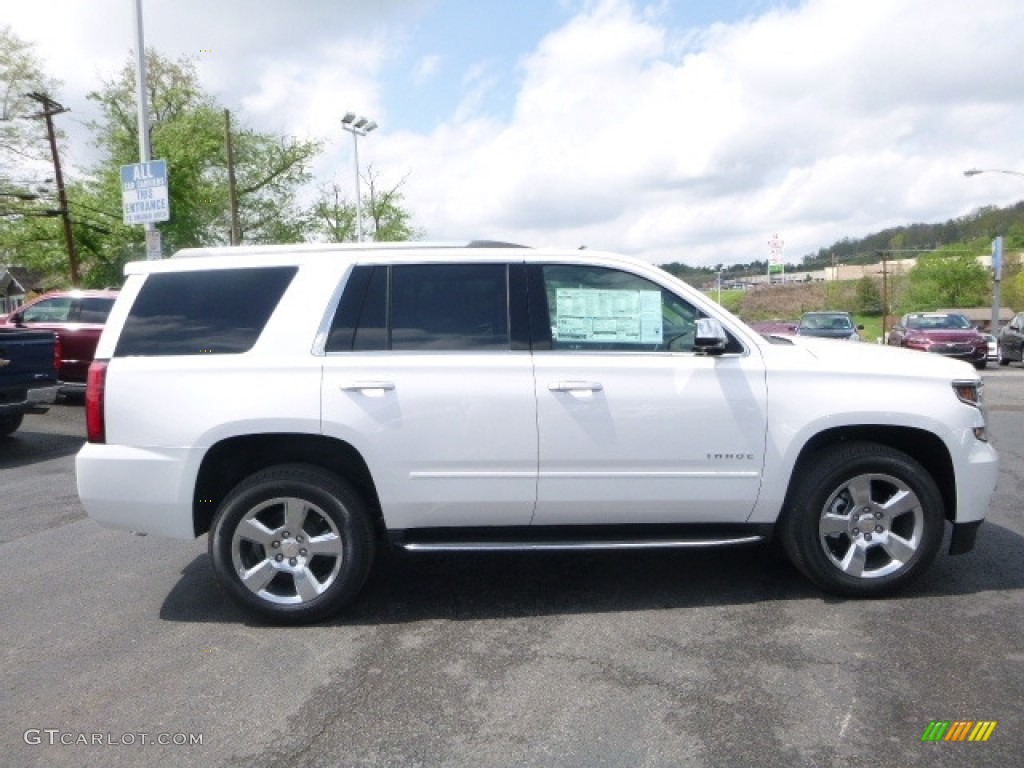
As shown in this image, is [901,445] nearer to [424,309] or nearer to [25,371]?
[424,309]

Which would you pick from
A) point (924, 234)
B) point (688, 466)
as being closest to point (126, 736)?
point (688, 466)

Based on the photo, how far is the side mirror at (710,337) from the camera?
13.8 ft

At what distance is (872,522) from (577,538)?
156cm

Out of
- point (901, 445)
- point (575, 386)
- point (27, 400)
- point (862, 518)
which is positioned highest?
point (575, 386)

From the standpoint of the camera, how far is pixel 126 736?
3229 millimetres

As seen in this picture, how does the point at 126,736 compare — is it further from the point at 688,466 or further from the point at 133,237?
the point at 133,237

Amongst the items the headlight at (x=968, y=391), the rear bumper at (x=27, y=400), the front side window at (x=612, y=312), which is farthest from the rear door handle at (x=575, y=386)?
the rear bumper at (x=27, y=400)

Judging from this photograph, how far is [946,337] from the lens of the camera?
2347 centimetres

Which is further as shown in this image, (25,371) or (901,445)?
(25,371)

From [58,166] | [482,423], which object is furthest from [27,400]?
[58,166]

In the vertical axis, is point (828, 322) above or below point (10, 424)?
above

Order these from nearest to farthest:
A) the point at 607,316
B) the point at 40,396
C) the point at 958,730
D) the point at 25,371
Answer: the point at 958,730, the point at 607,316, the point at 25,371, the point at 40,396

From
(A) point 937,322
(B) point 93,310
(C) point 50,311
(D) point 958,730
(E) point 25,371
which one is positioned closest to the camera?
(D) point 958,730

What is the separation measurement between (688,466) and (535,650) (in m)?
1.20
